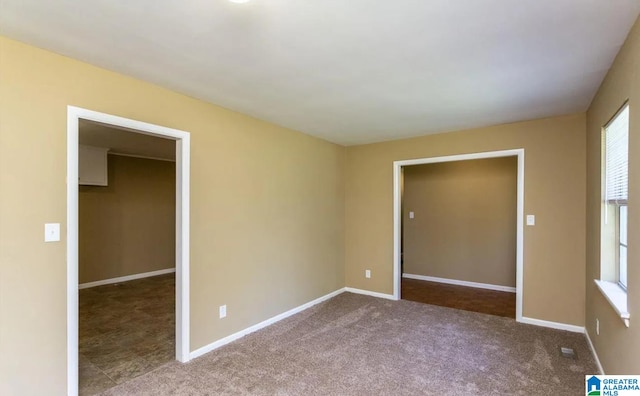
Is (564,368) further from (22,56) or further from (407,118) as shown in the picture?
(22,56)

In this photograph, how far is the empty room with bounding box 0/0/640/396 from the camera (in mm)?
1812

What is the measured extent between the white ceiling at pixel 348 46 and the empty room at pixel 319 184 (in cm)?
2

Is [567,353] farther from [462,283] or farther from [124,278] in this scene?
[124,278]

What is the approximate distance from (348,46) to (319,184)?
8.92 feet

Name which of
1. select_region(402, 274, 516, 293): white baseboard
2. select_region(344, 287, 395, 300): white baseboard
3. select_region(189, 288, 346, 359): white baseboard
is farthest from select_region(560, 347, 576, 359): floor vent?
select_region(189, 288, 346, 359): white baseboard

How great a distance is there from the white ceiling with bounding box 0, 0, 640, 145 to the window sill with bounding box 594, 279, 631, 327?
1.60 m

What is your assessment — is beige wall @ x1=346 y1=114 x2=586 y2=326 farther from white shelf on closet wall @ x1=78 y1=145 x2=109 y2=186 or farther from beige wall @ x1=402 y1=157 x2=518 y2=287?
white shelf on closet wall @ x1=78 y1=145 x2=109 y2=186

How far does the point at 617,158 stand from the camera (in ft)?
7.54

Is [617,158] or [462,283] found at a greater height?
[617,158]

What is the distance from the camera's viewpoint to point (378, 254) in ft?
15.8

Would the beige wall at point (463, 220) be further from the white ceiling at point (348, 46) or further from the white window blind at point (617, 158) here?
the white window blind at point (617, 158)

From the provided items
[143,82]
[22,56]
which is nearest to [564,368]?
[143,82]

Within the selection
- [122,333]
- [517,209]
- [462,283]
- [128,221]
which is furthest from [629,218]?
[128,221]

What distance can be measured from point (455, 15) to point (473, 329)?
319 cm
